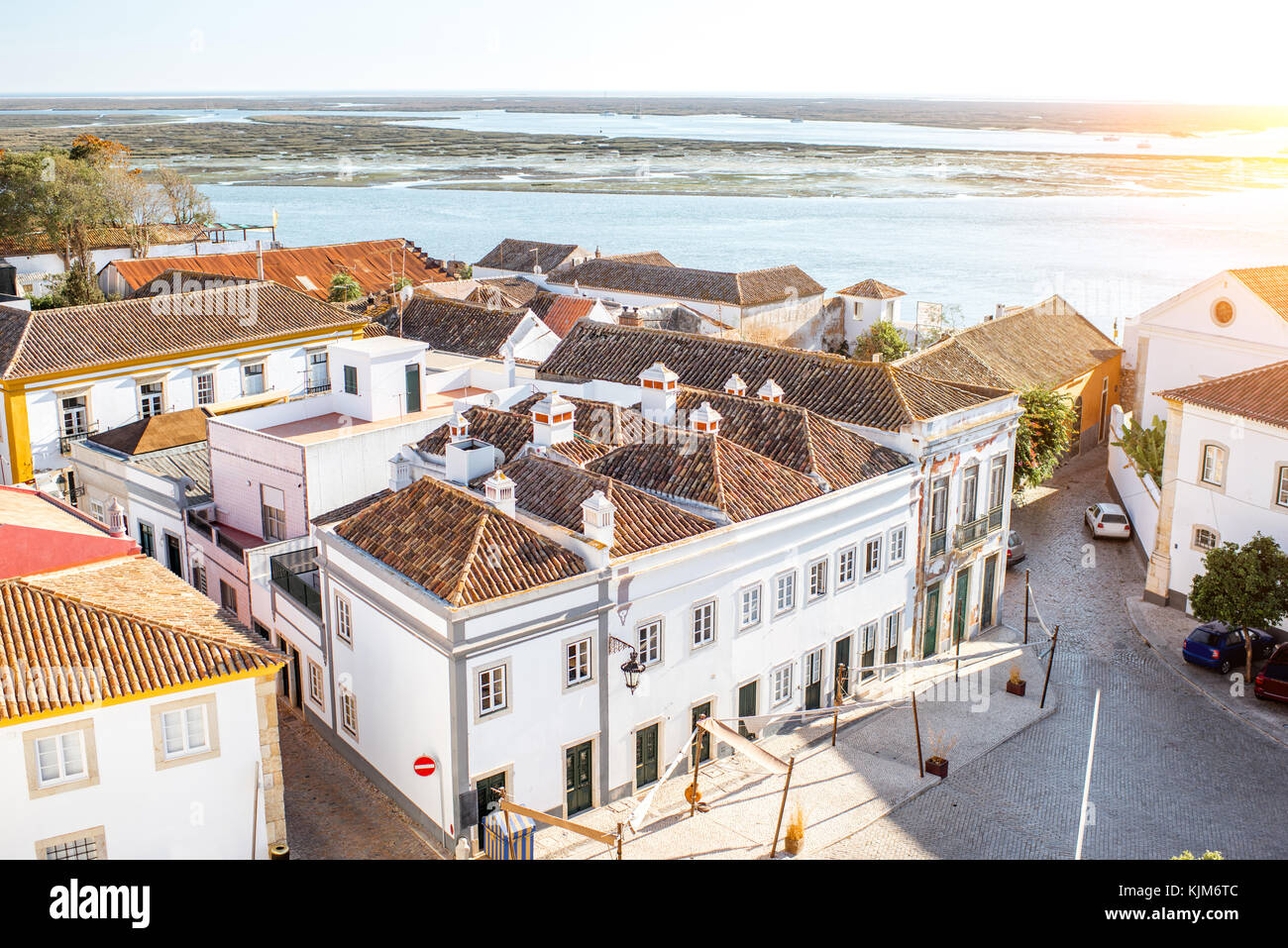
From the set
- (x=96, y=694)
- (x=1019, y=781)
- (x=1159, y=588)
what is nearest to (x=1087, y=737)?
(x=1019, y=781)

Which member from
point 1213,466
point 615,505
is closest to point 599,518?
point 615,505

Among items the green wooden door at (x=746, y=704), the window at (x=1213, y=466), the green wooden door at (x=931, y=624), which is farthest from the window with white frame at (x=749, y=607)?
the window at (x=1213, y=466)

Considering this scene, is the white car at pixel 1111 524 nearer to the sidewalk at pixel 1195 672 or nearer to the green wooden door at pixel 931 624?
the sidewalk at pixel 1195 672

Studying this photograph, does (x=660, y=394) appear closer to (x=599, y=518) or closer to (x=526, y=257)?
(x=599, y=518)

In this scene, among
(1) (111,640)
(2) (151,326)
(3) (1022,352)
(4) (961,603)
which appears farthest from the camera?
(3) (1022,352)

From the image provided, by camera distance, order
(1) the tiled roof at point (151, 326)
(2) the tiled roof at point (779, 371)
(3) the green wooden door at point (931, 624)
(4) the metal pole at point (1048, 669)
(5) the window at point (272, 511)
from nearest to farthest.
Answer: (4) the metal pole at point (1048, 669) → (5) the window at point (272, 511) → (2) the tiled roof at point (779, 371) → (3) the green wooden door at point (931, 624) → (1) the tiled roof at point (151, 326)
